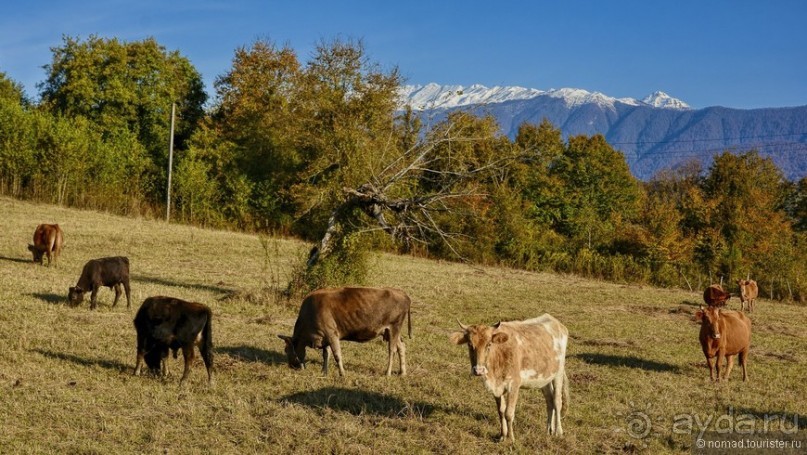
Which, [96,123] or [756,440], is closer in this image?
[756,440]

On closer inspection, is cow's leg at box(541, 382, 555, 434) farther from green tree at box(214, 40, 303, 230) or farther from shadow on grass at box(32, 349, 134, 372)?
green tree at box(214, 40, 303, 230)

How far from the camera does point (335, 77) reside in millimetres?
47875

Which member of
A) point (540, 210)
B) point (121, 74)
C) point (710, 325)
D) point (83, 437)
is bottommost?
point (83, 437)

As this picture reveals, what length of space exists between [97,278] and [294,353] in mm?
6300

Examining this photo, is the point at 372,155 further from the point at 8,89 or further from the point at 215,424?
the point at 8,89

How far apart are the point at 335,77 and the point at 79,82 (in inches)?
653

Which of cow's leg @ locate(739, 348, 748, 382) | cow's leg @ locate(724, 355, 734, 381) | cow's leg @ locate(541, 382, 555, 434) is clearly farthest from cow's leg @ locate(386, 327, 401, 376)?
cow's leg @ locate(739, 348, 748, 382)

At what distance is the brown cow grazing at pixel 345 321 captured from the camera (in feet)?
38.2

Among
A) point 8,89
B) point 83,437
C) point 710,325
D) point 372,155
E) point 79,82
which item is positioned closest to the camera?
point 83,437

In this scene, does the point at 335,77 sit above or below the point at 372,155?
above

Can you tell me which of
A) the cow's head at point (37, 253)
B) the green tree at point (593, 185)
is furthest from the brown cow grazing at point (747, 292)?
the cow's head at point (37, 253)

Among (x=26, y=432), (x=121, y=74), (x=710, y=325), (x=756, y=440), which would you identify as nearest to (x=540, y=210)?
(x=121, y=74)

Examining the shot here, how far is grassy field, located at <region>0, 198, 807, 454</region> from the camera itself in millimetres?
8531

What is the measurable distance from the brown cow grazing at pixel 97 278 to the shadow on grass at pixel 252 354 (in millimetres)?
4384
